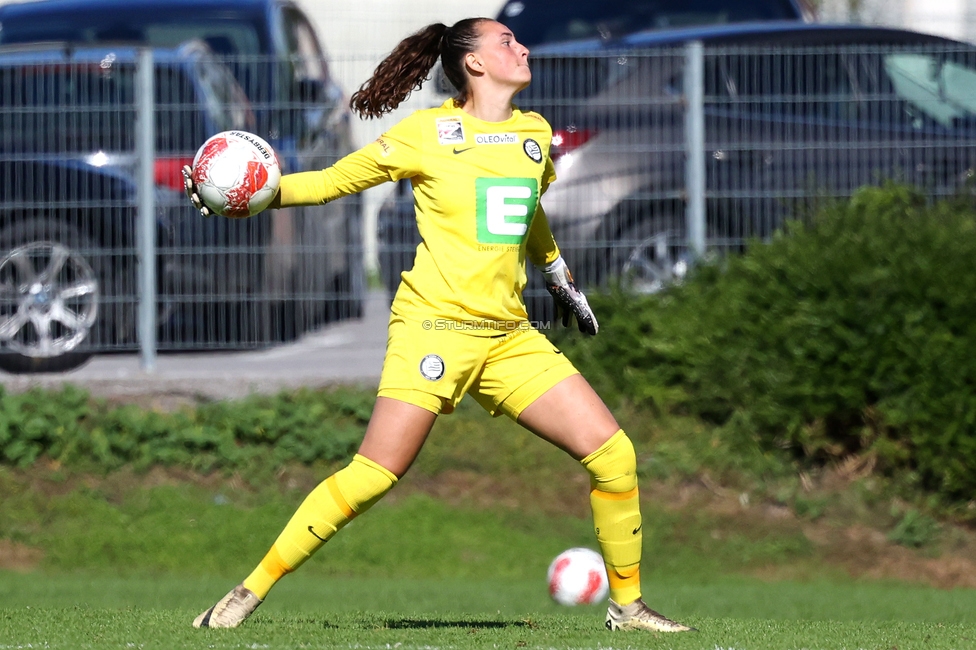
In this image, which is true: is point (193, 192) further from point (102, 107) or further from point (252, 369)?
point (252, 369)

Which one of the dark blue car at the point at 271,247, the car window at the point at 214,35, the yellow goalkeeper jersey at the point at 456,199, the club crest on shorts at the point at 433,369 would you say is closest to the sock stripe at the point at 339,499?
the club crest on shorts at the point at 433,369

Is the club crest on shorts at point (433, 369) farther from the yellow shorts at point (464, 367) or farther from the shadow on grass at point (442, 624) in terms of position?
the shadow on grass at point (442, 624)

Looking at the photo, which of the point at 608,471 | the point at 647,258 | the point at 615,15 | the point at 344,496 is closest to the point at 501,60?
the point at 608,471

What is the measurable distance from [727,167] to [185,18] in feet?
15.5

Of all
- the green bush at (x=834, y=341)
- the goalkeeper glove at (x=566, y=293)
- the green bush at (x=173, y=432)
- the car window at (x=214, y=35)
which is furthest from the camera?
the car window at (x=214, y=35)

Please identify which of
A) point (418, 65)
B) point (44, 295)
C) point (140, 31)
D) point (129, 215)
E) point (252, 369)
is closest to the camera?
point (418, 65)

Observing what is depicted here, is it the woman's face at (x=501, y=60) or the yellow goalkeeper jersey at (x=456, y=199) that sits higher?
the woman's face at (x=501, y=60)

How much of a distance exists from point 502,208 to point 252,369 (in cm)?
569

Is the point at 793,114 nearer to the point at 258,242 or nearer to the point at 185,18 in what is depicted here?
the point at 258,242

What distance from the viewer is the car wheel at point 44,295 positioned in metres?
9.80

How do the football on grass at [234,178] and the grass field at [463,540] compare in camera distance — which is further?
the grass field at [463,540]

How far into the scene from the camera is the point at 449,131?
16.8 ft

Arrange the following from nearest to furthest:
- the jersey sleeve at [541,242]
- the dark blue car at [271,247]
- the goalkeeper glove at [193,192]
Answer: the goalkeeper glove at [193,192], the jersey sleeve at [541,242], the dark blue car at [271,247]

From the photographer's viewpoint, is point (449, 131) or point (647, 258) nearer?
point (449, 131)
